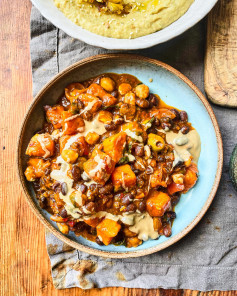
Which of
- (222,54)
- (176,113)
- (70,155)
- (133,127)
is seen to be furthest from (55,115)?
(222,54)

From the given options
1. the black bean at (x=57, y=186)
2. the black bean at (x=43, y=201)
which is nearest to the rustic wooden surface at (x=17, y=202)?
the black bean at (x=43, y=201)

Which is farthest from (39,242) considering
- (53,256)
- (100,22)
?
(100,22)

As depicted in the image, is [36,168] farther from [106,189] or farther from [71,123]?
[106,189]

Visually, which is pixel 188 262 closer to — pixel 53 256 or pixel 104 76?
pixel 53 256

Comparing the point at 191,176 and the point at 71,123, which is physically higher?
the point at 71,123

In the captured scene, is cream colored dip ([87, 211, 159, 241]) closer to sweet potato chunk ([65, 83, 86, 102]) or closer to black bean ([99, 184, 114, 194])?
black bean ([99, 184, 114, 194])

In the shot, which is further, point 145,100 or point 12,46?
point 12,46
